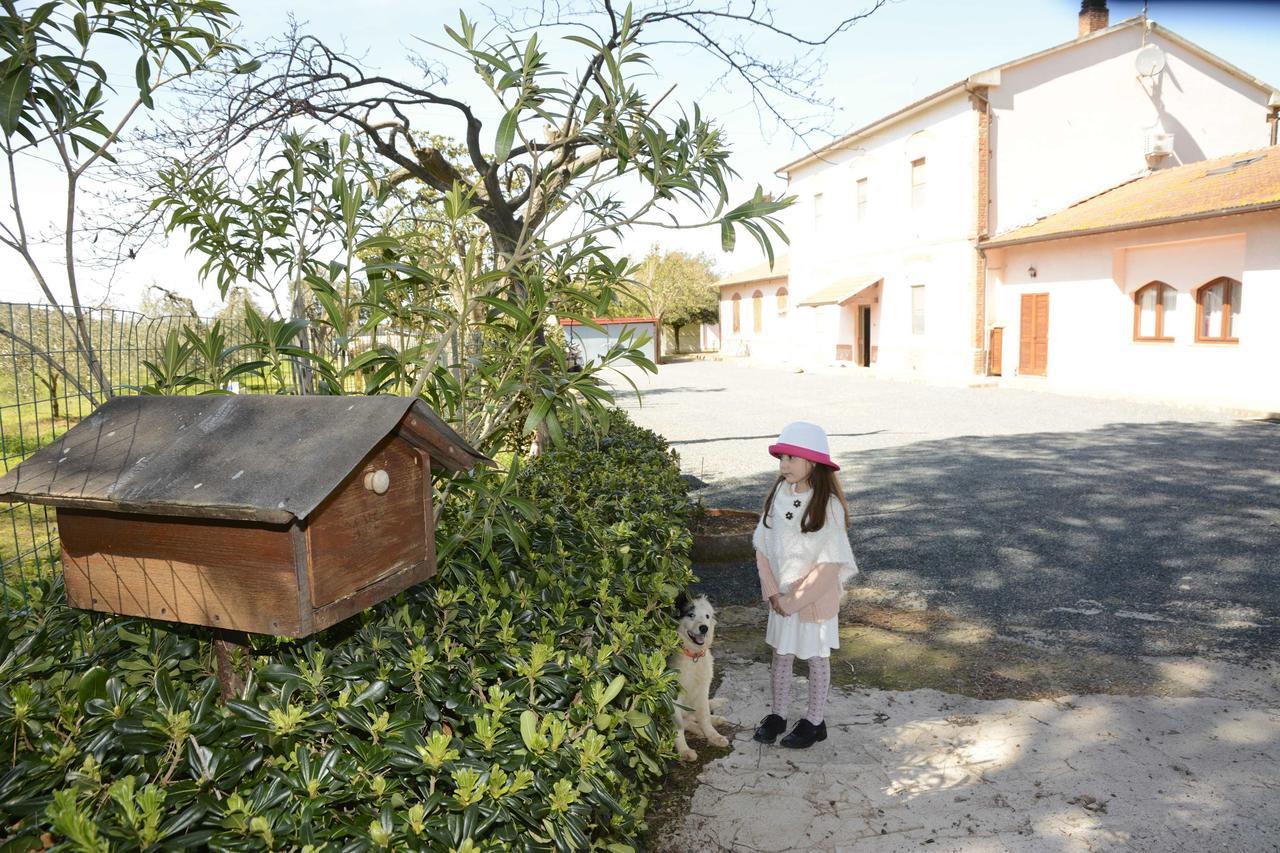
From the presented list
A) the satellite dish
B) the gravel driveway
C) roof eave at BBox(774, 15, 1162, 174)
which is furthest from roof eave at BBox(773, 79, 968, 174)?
the gravel driveway

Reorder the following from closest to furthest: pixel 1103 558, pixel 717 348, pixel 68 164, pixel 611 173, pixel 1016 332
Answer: pixel 68 164, pixel 611 173, pixel 1103 558, pixel 1016 332, pixel 717 348

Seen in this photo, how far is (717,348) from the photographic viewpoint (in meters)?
44.7

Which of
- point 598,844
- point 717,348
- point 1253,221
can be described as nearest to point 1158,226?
point 1253,221

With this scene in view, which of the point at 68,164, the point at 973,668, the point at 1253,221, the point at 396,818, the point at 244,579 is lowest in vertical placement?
the point at 973,668

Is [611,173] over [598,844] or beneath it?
over

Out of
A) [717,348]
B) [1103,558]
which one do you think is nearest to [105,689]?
[1103,558]

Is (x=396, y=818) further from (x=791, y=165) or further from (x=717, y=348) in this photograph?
(x=717, y=348)

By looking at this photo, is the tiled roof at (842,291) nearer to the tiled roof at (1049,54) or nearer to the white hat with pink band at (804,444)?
the tiled roof at (1049,54)

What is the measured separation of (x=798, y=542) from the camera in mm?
→ 3697

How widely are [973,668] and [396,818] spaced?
369cm

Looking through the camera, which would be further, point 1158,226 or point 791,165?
point 791,165

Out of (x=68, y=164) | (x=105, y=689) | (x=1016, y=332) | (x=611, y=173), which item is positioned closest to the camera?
(x=105, y=689)

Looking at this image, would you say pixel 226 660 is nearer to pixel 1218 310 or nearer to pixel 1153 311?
pixel 1218 310

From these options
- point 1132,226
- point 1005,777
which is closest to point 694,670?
point 1005,777
